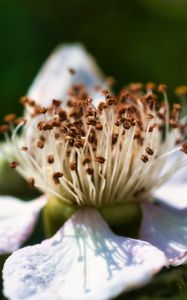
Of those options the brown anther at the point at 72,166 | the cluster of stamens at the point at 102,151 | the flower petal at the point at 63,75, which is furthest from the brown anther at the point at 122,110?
the flower petal at the point at 63,75

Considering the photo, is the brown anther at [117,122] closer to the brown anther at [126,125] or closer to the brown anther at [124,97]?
the brown anther at [126,125]

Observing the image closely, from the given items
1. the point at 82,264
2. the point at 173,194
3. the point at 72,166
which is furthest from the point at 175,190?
the point at 82,264

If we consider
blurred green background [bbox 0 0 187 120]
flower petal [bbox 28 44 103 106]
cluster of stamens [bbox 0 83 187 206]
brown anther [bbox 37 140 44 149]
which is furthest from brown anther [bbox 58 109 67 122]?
blurred green background [bbox 0 0 187 120]

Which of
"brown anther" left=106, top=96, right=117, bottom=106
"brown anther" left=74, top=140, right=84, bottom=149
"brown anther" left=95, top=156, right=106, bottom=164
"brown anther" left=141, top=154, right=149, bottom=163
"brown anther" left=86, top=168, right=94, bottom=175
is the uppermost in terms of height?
"brown anther" left=106, top=96, right=117, bottom=106

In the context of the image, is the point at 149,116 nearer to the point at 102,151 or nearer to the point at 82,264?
the point at 102,151

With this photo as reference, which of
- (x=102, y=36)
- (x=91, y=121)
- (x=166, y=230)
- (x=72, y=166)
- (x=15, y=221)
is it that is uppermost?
(x=102, y=36)

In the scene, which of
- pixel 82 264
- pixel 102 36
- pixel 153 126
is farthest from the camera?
pixel 102 36

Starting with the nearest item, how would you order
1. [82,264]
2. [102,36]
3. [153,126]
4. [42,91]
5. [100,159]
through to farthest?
[82,264], [100,159], [153,126], [42,91], [102,36]

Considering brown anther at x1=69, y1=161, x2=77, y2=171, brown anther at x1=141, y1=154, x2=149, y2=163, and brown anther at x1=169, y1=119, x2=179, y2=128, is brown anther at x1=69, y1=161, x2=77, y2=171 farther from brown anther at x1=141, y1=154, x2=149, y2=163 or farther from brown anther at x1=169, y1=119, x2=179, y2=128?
brown anther at x1=169, y1=119, x2=179, y2=128
